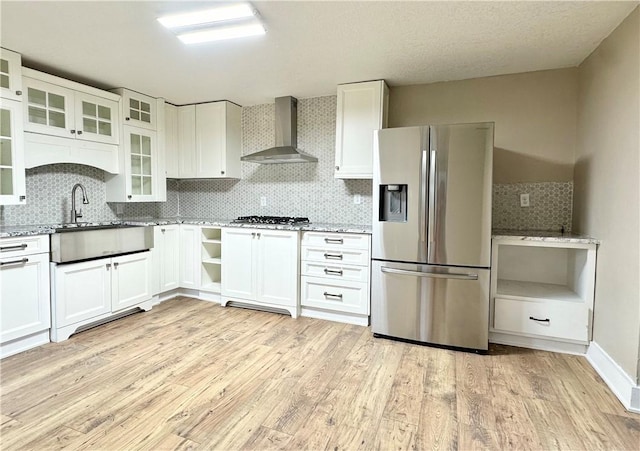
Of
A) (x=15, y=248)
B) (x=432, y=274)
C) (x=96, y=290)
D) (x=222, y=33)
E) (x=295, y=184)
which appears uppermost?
(x=222, y=33)

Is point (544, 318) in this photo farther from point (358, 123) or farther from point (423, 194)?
point (358, 123)

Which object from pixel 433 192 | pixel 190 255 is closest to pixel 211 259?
pixel 190 255

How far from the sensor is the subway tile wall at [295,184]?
12.5 feet

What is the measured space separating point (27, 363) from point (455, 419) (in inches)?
108

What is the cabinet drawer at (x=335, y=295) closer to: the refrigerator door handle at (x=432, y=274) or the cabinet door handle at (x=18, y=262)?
the refrigerator door handle at (x=432, y=274)

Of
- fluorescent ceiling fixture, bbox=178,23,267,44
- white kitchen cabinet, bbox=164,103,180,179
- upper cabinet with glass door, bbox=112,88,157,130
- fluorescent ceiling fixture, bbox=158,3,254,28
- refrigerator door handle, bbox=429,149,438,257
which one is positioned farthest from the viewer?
white kitchen cabinet, bbox=164,103,180,179

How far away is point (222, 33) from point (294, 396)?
235cm

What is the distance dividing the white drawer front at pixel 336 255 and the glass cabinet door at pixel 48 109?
2.36 meters

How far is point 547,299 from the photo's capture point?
262 centimetres

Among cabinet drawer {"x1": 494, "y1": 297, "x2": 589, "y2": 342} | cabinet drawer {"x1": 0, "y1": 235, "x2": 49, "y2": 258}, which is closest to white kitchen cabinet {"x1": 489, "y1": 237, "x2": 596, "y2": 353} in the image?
cabinet drawer {"x1": 494, "y1": 297, "x2": 589, "y2": 342}

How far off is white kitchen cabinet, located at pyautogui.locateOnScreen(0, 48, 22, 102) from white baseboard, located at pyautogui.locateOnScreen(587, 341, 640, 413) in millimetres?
4493

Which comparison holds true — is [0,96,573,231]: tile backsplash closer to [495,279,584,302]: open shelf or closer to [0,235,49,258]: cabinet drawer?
→ [495,279,584,302]: open shelf

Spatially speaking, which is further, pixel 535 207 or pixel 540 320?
pixel 535 207

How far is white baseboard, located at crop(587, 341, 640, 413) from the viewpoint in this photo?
1.90 meters
